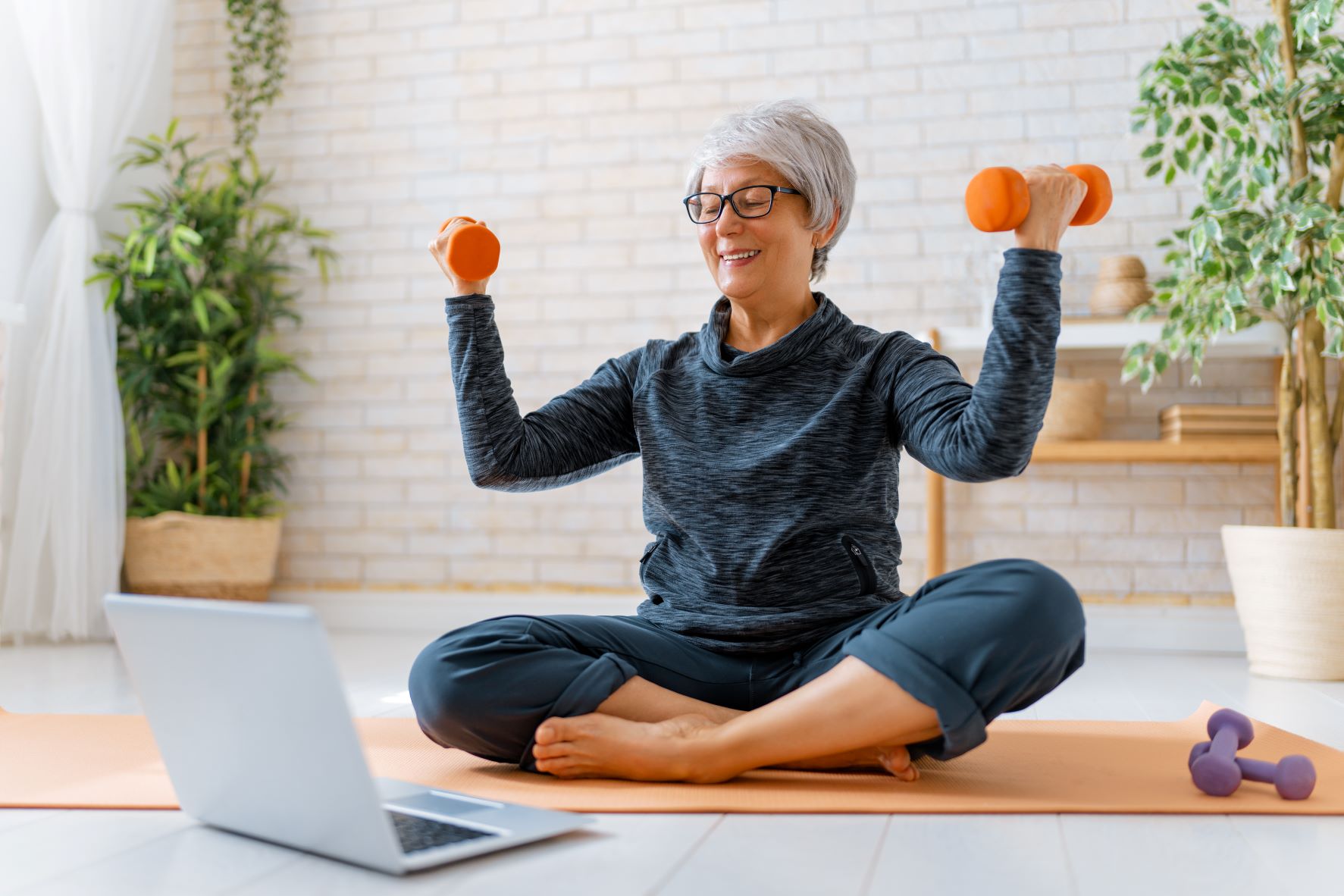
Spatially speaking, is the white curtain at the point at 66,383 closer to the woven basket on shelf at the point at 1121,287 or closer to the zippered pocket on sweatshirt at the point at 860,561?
the zippered pocket on sweatshirt at the point at 860,561

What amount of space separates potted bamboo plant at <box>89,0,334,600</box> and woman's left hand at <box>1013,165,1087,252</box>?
290cm

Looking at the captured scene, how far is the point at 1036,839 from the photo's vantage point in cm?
133

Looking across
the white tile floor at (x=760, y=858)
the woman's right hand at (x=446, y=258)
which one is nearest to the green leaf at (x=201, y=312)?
the woman's right hand at (x=446, y=258)

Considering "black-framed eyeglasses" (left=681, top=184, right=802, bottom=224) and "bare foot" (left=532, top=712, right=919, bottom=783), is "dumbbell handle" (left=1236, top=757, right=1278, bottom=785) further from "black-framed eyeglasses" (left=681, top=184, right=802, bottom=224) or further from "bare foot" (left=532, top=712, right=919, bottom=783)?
"black-framed eyeglasses" (left=681, top=184, right=802, bottom=224)

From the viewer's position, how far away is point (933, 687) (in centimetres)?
146

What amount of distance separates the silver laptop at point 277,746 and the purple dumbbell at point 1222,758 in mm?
772

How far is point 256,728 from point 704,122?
10.1 feet

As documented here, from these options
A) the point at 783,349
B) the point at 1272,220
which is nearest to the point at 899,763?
the point at 783,349

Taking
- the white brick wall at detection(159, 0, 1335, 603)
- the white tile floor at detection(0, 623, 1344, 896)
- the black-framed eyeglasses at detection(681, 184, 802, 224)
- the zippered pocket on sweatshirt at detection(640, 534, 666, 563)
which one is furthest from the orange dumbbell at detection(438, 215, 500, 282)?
the white brick wall at detection(159, 0, 1335, 603)

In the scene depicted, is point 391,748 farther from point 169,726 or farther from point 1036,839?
point 1036,839

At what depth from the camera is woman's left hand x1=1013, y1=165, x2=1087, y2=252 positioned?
1.45 metres

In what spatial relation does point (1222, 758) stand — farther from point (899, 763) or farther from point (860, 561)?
point (860, 561)

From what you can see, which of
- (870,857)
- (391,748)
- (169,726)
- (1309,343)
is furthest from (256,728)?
(1309,343)

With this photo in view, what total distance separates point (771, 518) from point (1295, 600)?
1.83 m
